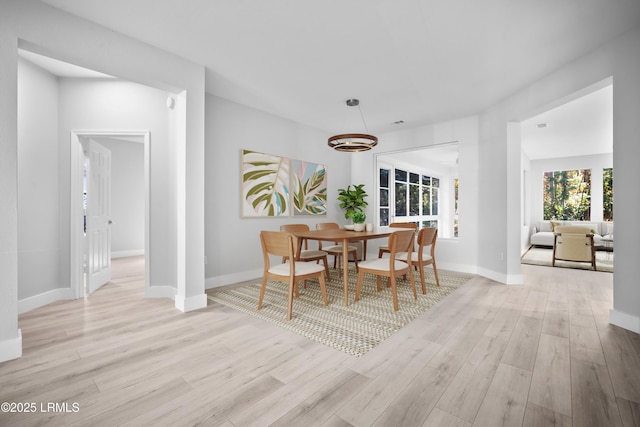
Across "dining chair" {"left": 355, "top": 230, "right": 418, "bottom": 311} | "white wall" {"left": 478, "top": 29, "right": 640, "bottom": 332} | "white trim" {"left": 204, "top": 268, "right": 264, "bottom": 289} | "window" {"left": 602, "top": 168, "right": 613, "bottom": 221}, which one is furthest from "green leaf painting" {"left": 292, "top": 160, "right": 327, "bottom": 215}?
"window" {"left": 602, "top": 168, "right": 613, "bottom": 221}

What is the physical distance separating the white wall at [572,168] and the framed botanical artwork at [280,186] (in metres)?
7.23

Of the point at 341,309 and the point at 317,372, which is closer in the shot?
the point at 317,372

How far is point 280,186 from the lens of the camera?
4.78 metres

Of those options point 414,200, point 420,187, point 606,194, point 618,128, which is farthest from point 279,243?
point 606,194

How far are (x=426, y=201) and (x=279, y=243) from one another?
723 centimetres

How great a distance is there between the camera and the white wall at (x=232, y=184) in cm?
392

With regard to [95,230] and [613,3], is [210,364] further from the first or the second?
[613,3]

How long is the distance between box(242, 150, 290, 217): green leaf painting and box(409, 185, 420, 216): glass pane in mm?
4243

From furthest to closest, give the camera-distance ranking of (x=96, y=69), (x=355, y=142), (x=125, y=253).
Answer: (x=125, y=253)
(x=355, y=142)
(x=96, y=69)

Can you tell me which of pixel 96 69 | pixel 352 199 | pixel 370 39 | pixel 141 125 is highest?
pixel 370 39

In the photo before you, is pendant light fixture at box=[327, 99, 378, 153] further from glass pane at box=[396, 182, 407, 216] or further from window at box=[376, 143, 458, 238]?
glass pane at box=[396, 182, 407, 216]

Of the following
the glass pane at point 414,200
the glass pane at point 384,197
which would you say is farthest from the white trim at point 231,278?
the glass pane at point 414,200

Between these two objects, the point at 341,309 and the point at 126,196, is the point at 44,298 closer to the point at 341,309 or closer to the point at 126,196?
the point at 341,309

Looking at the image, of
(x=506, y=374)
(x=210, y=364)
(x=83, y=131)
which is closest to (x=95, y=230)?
(x=83, y=131)
